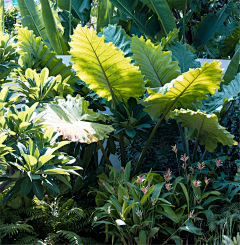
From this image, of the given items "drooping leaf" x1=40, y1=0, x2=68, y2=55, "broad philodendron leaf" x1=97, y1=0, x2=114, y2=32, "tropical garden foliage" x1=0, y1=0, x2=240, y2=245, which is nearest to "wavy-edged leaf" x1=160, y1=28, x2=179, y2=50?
"tropical garden foliage" x1=0, y1=0, x2=240, y2=245

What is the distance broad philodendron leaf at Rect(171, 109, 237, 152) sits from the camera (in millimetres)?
2186

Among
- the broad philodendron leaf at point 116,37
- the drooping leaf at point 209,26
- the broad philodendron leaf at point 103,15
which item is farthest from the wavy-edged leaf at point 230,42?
the broad philodendron leaf at point 116,37

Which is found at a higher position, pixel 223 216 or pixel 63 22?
pixel 63 22

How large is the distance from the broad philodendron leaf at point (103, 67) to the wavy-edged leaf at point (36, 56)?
0.63 metres

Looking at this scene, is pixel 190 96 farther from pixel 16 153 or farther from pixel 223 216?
pixel 16 153

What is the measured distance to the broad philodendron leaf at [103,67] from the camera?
7.56 ft

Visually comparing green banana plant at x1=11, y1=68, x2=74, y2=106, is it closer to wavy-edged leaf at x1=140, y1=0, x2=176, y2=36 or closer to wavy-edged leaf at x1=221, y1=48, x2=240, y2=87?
wavy-edged leaf at x1=221, y1=48, x2=240, y2=87

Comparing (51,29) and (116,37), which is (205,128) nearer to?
(116,37)

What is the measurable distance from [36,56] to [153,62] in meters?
1.42

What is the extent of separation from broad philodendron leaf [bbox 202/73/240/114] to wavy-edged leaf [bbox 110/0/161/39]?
200cm

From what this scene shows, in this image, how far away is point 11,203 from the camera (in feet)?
8.24

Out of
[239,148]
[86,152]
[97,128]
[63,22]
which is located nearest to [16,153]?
[97,128]

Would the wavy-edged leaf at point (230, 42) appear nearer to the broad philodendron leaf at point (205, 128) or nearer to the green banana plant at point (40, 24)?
the broad philodendron leaf at point (205, 128)

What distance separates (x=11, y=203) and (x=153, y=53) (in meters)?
1.94
